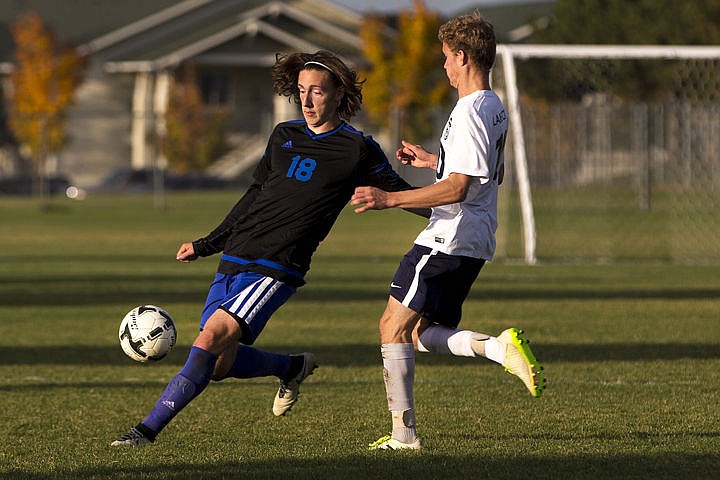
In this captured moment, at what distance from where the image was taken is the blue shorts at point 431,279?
6.82m

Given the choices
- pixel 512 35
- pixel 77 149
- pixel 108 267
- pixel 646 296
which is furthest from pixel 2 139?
pixel 646 296

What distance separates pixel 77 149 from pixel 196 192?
35.3ft

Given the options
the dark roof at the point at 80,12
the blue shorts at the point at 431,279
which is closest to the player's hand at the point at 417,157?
the blue shorts at the point at 431,279

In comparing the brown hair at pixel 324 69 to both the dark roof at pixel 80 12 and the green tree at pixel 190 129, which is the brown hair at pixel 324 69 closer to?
the green tree at pixel 190 129

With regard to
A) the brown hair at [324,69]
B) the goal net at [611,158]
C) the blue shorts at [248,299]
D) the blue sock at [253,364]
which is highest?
the brown hair at [324,69]

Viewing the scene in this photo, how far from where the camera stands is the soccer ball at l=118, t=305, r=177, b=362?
744 cm

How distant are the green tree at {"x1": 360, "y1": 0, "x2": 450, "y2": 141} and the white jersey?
42908mm

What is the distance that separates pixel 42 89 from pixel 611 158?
22712 mm

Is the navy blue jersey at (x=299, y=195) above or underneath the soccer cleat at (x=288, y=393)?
above

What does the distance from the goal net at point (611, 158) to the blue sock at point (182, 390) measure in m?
13.8

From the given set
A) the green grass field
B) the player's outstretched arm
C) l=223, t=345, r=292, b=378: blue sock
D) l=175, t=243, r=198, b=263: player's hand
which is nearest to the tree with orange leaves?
the green grass field

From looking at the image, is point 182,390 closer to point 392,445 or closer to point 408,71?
point 392,445

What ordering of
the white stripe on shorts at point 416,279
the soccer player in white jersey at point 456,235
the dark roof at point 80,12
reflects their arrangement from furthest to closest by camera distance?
the dark roof at point 80,12 < the white stripe on shorts at point 416,279 < the soccer player in white jersey at point 456,235

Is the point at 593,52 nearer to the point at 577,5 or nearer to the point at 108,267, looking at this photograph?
the point at 108,267
